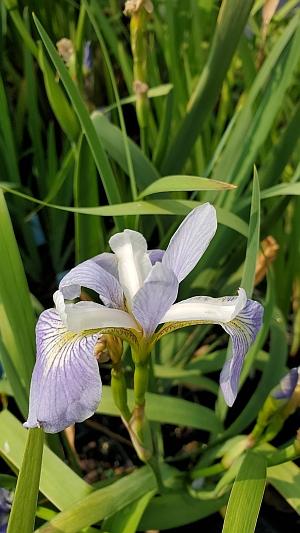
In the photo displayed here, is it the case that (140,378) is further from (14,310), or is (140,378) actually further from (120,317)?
(14,310)

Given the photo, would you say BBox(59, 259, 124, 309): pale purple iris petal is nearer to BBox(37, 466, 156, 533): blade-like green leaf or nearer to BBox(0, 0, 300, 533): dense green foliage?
BBox(0, 0, 300, 533): dense green foliage

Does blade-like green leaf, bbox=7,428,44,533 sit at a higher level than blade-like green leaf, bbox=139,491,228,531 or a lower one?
→ higher

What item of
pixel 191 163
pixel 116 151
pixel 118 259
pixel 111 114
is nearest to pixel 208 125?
pixel 191 163

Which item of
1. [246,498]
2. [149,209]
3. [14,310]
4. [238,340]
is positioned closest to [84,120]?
[149,209]

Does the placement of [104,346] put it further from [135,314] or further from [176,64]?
[176,64]

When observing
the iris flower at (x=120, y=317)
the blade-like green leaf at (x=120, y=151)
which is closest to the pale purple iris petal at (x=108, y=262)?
the iris flower at (x=120, y=317)

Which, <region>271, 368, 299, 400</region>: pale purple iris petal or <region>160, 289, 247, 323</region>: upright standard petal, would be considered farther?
<region>271, 368, 299, 400</region>: pale purple iris petal

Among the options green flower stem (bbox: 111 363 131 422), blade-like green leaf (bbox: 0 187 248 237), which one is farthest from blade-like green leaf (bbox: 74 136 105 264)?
green flower stem (bbox: 111 363 131 422)
